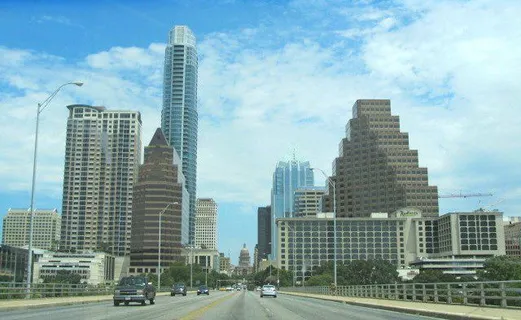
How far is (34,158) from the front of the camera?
4081 centimetres

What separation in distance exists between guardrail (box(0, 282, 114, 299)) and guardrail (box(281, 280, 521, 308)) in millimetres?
24187

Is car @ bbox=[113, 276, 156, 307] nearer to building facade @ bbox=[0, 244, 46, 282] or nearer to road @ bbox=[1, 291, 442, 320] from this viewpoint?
road @ bbox=[1, 291, 442, 320]

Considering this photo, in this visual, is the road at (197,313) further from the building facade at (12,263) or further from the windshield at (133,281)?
the building facade at (12,263)

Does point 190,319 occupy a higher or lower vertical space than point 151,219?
lower

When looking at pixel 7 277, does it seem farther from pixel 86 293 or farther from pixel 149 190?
pixel 86 293

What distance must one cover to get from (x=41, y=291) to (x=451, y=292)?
1135 inches

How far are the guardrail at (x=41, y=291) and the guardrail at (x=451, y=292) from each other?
952 inches

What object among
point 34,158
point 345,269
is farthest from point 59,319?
point 345,269

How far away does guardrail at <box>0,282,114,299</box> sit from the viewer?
37.0m

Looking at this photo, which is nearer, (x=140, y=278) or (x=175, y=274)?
(x=140, y=278)

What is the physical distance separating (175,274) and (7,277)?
157 feet

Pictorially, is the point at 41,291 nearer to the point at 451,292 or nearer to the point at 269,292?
the point at 451,292

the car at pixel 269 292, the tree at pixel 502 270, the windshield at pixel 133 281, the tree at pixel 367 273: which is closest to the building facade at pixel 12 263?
the tree at pixel 367 273

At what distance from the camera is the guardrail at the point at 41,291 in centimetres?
3704
